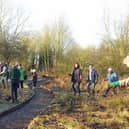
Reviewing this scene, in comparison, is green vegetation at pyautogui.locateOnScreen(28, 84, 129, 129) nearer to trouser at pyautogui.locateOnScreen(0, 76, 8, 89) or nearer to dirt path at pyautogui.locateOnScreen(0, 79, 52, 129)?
dirt path at pyautogui.locateOnScreen(0, 79, 52, 129)

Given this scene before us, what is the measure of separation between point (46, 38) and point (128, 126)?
54333mm

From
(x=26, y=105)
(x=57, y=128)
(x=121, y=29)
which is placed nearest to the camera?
(x=57, y=128)

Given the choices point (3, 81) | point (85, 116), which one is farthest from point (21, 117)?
point (3, 81)

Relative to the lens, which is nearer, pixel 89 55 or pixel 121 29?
pixel 89 55

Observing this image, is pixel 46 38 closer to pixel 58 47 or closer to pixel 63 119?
pixel 58 47

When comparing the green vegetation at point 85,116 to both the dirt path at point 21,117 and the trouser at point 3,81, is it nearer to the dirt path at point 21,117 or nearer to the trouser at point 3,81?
the dirt path at point 21,117

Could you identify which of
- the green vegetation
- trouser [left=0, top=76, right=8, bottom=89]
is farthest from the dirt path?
trouser [left=0, top=76, right=8, bottom=89]

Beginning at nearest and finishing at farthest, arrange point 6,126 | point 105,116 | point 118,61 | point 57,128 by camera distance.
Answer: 1. point 57,128
2. point 6,126
3. point 105,116
4. point 118,61

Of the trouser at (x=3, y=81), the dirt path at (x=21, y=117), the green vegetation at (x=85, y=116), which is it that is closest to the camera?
the green vegetation at (x=85, y=116)

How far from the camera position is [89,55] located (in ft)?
116

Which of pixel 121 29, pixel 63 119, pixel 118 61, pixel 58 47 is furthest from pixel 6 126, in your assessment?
pixel 58 47

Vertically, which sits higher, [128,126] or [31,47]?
[31,47]

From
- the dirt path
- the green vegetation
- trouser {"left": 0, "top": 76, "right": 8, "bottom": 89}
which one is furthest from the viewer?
trouser {"left": 0, "top": 76, "right": 8, "bottom": 89}

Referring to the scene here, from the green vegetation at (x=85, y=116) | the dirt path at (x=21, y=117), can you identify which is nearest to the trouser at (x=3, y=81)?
the dirt path at (x=21, y=117)
